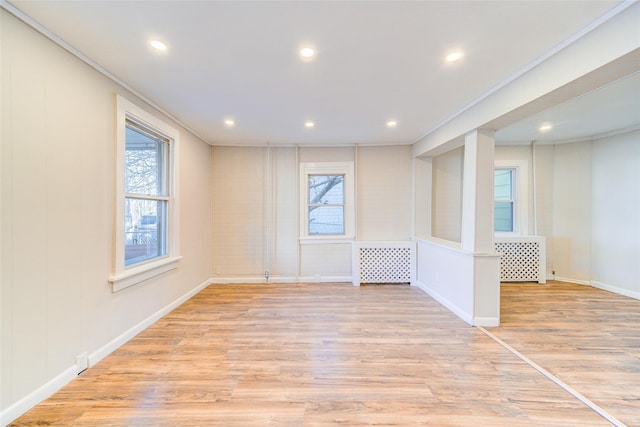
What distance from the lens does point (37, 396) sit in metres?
1.65

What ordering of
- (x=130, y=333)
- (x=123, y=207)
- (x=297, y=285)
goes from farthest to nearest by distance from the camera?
(x=297, y=285) → (x=130, y=333) → (x=123, y=207)

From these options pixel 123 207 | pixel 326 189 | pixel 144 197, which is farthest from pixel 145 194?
pixel 326 189

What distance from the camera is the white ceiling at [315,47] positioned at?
1483 mm

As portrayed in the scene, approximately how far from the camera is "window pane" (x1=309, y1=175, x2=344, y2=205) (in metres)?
4.65

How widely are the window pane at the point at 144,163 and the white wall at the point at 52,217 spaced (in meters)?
0.34

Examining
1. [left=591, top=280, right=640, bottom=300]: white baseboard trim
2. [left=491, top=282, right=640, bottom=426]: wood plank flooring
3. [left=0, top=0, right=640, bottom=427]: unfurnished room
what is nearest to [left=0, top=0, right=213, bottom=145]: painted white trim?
[left=0, top=0, right=640, bottom=427]: unfurnished room

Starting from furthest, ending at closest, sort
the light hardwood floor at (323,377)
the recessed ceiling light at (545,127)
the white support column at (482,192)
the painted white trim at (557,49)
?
→ the recessed ceiling light at (545,127) → the white support column at (482,192) → the light hardwood floor at (323,377) → the painted white trim at (557,49)

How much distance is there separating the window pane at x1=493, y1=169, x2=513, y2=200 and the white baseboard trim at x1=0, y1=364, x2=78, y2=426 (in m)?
6.17

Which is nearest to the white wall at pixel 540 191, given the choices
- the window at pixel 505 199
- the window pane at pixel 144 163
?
the window at pixel 505 199

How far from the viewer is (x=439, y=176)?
4.49 meters

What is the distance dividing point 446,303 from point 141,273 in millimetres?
3722

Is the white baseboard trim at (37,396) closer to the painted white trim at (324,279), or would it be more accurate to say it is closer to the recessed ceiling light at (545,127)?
the painted white trim at (324,279)

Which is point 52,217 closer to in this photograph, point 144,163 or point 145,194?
point 145,194

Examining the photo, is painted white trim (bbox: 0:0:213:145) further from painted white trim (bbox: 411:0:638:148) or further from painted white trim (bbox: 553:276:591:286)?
painted white trim (bbox: 553:276:591:286)
